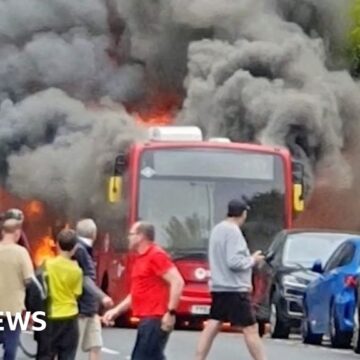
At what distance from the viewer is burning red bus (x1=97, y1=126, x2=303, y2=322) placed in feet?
88.8

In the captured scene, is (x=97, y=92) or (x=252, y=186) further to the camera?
(x=97, y=92)

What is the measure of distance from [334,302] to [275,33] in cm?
2434

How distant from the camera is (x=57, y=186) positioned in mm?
39375

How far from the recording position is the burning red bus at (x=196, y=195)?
27.1 meters

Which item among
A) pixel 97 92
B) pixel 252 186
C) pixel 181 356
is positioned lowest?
pixel 181 356

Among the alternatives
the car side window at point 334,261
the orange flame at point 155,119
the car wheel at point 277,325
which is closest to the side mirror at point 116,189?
the car wheel at point 277,325

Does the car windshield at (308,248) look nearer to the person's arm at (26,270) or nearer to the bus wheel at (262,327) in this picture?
the bus wheel at (262,327)

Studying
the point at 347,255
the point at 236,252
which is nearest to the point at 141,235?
the point at 236,252

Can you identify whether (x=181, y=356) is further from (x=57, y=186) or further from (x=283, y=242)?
(x=57, y=186)

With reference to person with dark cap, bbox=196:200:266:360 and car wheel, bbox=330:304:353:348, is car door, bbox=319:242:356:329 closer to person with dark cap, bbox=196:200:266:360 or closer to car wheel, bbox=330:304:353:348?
car wheel, bbox=330:304:353:348

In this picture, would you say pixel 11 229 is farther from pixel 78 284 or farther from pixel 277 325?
pixel 277 325

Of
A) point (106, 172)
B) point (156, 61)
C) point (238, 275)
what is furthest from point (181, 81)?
point (238, 275)

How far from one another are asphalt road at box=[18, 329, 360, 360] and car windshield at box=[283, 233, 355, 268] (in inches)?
49.5

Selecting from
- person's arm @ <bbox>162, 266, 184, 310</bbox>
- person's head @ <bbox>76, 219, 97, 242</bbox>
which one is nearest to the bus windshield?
person's head @ <bbox>76, 219, 97, 242</bbox>
